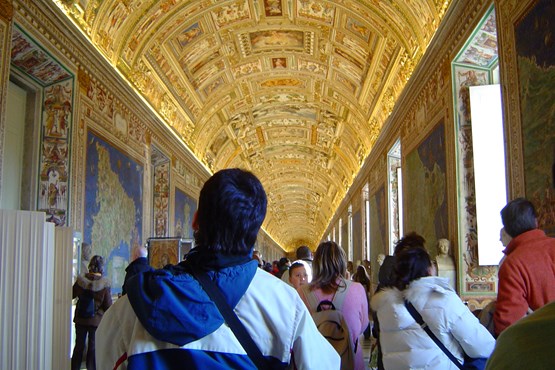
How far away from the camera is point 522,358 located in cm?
96

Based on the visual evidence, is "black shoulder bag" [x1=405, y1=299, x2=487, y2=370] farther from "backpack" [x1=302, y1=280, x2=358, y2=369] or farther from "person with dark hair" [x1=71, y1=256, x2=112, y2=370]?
"person with dark hair" [x1=71, y1=256, x2=112, y2=370]

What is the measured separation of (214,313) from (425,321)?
2053 mm

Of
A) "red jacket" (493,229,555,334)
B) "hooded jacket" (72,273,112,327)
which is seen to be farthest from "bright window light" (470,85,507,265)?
"red jacket" (493,229,555,334)

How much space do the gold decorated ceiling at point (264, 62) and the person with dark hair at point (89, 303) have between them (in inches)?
230

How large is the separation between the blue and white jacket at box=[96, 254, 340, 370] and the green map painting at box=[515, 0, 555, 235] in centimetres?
550

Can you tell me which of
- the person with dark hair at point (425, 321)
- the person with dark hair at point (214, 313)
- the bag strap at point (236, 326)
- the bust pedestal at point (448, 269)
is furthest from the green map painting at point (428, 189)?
the bag strap at point (236, 326)

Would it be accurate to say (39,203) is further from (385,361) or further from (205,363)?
(205,363)

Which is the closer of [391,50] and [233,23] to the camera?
[391,50]

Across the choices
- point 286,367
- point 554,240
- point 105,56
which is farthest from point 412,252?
point 105,56

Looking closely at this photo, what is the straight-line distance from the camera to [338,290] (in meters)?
4.54

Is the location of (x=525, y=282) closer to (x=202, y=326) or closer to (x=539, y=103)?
(x=202, y=326)

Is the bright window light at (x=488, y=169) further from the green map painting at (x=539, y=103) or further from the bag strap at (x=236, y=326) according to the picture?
the bag strap at (x=236, y=326)

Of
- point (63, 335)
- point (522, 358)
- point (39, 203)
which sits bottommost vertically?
point (63, 335)

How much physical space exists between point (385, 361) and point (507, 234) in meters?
1.35
